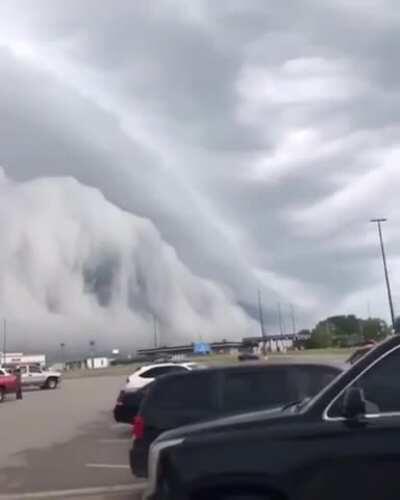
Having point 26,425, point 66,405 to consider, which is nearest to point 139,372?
point 26,425

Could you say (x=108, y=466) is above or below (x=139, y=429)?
below

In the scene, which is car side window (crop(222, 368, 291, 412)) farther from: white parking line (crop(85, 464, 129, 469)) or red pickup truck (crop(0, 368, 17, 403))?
red pickup truck (crop(0, 368, 17, 403))

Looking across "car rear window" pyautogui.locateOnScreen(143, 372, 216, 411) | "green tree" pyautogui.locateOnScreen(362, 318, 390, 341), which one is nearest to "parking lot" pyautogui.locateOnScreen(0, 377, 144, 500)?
"car rear window" pyautogui.locateOnScreen(143, 372, 216, 411)

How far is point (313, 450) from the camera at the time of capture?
471 cm

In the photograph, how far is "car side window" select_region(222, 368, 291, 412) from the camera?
31.7 feet

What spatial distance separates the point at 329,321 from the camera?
15738 centimetres

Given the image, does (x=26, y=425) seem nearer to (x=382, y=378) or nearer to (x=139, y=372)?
(x=139, y=372)

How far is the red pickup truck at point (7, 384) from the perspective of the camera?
40.0m

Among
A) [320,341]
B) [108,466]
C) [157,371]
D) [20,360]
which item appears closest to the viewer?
[108,466]

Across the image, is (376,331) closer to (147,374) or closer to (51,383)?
(51,383)

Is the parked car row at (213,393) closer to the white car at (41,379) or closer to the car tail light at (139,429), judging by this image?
the car tail light at (139,429)

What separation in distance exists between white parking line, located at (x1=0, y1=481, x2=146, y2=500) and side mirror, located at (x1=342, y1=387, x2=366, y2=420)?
655cm

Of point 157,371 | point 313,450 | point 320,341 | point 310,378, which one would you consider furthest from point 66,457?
point 320,341

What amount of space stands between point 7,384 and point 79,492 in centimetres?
3079
